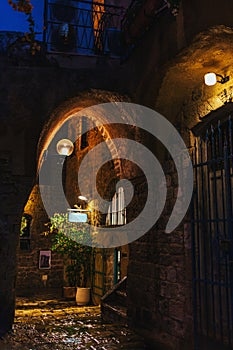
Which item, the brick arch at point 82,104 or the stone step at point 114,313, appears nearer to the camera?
the brick arch at point 82,104

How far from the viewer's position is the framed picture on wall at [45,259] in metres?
13.0

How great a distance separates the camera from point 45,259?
42.8 ft

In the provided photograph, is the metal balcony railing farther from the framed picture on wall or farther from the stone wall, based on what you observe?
the framed picture on wall

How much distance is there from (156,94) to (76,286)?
7.51 metres

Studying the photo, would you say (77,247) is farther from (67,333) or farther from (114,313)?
(67,333)

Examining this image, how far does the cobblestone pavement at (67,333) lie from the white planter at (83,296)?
1427mm

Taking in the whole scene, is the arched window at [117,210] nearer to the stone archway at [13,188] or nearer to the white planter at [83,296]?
the white planter at [83,296]

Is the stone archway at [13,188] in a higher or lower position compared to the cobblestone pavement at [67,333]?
higher

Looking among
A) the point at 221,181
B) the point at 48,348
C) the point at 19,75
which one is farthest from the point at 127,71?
the point at 48,348

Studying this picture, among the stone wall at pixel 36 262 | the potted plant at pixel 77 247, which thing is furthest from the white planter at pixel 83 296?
the stone wall at pixel 36 262

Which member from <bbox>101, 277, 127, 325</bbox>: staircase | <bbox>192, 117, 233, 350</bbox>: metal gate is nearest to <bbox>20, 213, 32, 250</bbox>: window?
<bbox>101, 277, 127, 325</bbox>: staircase

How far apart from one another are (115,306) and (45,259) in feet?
19.4

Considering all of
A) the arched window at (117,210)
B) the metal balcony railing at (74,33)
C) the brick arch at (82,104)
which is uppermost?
the metal balcony railing at (74,33)

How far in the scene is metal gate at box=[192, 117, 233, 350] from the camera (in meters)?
4.41
